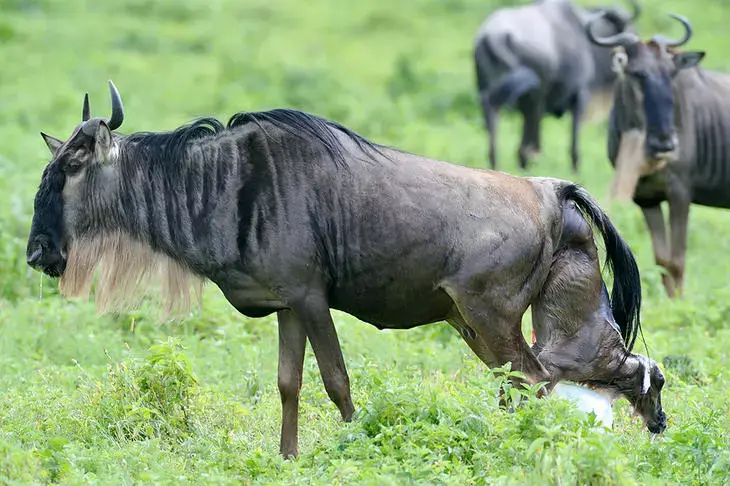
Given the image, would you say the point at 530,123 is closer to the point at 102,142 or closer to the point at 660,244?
the point at 660,244

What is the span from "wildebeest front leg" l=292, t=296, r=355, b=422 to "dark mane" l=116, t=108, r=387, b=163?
684 millimetres

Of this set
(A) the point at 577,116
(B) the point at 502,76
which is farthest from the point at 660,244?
(A) the point at 577,116

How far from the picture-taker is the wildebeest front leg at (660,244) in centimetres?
952

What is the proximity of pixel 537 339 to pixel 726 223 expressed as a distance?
6.50 metres

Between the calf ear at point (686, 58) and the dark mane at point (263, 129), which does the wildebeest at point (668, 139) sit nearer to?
the calf ear at point (686, 58)

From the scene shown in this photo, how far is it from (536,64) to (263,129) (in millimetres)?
10020

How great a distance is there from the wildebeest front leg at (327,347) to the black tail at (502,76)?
31.4 ft

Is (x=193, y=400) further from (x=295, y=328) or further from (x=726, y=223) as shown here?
(x=726, y=223)

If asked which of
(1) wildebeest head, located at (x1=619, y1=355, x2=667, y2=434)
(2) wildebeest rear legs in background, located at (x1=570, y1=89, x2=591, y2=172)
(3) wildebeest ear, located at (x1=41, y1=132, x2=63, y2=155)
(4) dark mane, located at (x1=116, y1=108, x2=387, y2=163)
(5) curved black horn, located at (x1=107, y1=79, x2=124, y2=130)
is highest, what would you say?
(5) curved black horn, located at (x1=107, y1=79, x2=124, y2=130)

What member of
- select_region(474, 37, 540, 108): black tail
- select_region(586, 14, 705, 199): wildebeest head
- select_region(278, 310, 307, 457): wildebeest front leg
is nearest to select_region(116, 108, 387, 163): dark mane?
select_region(278, 310, 307, 457): wildebeest front leg

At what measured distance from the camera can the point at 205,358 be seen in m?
7.35

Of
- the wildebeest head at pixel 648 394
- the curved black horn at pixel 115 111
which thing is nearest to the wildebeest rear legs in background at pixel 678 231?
the wildebeest head at pixel 648 394

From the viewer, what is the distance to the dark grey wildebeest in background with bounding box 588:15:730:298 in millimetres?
9617

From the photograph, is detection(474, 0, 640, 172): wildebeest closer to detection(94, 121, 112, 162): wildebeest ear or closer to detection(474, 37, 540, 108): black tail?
detection(474, 37, 540, 108): black tail
